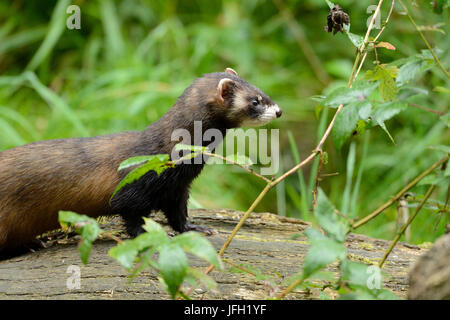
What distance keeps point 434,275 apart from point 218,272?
3.18ft

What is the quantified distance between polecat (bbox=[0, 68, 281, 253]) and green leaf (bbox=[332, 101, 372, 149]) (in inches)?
47.8

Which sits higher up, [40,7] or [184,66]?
[40,7]

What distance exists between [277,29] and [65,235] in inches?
160

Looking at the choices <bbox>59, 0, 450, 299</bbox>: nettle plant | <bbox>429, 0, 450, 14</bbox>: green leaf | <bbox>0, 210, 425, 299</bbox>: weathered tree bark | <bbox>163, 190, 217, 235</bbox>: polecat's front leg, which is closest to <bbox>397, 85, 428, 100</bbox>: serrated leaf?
<bbox>59, 0, 450, 299</bbox>: nettle plant

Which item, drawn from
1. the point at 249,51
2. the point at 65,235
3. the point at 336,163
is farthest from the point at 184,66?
the point at 65,235

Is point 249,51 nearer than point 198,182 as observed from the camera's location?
No

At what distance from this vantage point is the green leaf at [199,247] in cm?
160

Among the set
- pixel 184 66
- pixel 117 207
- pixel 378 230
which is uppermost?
pixel 184 66

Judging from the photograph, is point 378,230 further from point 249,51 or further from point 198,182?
point 249,51

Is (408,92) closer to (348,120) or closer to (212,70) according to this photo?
(348,120)

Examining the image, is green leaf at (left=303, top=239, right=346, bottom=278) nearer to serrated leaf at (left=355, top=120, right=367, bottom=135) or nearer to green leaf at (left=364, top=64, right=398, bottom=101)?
green leaf at (left=364, top=64, right=398, bottom=101)

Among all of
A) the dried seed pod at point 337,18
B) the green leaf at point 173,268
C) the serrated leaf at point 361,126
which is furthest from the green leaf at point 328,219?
the dried seed pod at point 337,18

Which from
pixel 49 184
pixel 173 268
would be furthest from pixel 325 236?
pixel 49 184
